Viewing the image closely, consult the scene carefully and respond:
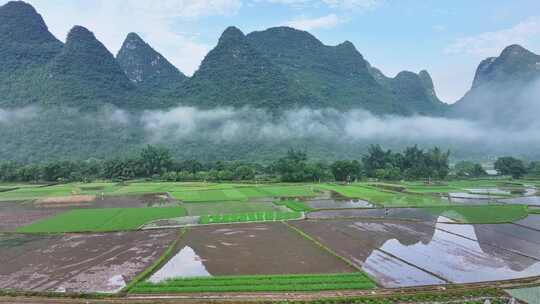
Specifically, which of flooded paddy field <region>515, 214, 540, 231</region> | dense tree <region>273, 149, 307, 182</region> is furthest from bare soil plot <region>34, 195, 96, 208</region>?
flooded paddy field <region>515, 214, 540, 231</region>

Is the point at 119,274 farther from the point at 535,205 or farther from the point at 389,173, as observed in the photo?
the point at 389,173

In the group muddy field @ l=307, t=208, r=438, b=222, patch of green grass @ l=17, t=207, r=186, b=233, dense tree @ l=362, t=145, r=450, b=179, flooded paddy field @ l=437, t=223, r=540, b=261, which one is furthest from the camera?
dense tree @ l=362, t=145, r=450, b=179

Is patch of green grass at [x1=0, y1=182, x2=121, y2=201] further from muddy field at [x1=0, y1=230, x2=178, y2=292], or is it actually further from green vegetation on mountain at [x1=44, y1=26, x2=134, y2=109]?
green vegetation on mountain at [x1=44, y1=26, x2=134, y2=109]

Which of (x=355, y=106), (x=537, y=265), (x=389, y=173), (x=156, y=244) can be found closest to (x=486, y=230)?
(x=537, y=265)

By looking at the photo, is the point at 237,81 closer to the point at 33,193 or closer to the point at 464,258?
the point at 33,193

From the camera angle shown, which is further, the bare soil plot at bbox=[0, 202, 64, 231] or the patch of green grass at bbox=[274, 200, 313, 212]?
the patch of green grass at bbox=[274, 200, 313, 212]

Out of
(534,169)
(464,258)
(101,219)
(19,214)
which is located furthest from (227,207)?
(534,169)
